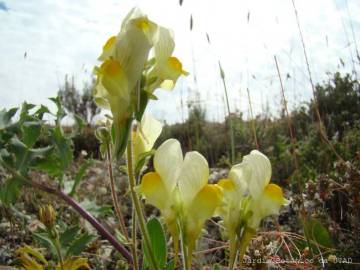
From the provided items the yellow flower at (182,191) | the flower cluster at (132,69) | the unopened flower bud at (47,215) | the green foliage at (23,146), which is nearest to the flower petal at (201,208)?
the yellow flower at (182,191)

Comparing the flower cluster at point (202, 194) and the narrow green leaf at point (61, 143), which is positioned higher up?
the narrow green leaf at point (61, 143)

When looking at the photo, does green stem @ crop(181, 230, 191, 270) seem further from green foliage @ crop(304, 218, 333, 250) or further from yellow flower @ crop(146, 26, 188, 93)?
green foliage @ crop(304, 218, 333, 250)

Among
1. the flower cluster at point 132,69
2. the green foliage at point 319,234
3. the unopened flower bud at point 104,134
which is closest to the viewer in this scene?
the flower cluster at point 132,69

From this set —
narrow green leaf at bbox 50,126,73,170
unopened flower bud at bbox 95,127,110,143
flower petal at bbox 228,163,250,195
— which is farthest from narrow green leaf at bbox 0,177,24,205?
flower petal at bbox 228,163,250,195

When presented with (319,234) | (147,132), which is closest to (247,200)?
(147,132)

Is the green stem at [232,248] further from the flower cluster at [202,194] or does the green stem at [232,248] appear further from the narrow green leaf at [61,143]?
the narrow green leaf at [61,143]

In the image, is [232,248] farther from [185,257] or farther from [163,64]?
[163,64]

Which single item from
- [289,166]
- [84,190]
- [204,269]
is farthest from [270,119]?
[204,269]
